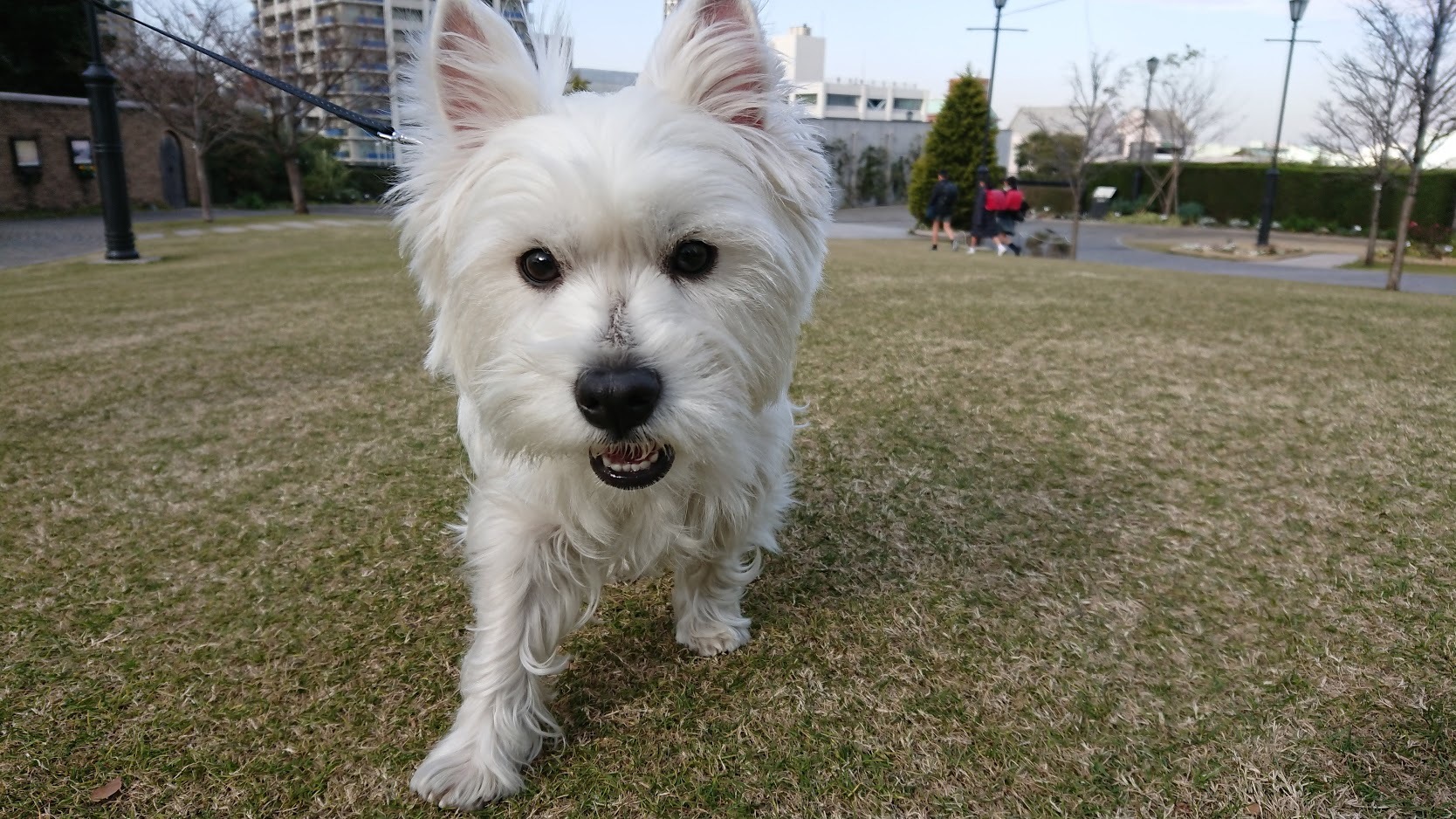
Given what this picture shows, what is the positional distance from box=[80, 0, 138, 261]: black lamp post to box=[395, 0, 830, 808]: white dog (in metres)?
11.3

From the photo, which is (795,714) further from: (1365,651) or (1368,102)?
(1368,102)

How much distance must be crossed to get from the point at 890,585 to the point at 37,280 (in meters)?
12.8

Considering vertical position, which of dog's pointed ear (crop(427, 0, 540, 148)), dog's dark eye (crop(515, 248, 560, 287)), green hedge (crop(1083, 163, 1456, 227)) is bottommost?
dog's dark eye (crop(515, 248, 560, 287))

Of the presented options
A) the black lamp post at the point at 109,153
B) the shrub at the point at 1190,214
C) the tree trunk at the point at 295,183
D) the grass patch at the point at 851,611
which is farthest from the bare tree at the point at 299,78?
the shrub at the point at 1190,214

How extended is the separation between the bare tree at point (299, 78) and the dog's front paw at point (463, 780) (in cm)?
3096

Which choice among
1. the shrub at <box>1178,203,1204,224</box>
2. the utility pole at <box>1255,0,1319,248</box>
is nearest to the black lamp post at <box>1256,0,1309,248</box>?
the utility pole at <box>1255,0,1319,248</box>

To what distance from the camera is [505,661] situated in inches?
78.8

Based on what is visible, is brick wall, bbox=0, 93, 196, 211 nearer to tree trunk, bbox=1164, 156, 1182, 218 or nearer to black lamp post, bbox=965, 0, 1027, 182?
black lamp post, bbox=965, 0, 1027, 182

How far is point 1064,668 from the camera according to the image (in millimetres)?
2266

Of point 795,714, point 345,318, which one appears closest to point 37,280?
point 345,318

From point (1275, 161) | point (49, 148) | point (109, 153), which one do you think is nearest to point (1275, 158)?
point (1275, 161)

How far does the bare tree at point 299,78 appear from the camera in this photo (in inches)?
1176

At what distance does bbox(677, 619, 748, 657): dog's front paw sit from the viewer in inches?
94.3

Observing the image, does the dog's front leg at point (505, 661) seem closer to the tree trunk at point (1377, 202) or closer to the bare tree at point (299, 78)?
the tree trunk at point (1377, 202)
